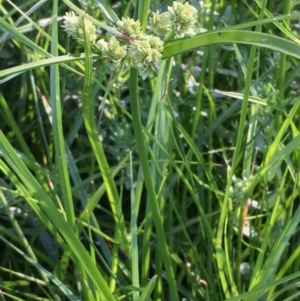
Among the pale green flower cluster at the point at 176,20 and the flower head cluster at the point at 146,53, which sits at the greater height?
the pale green flower cluster at the point at 176,20

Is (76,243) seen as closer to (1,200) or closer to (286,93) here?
(1,200)

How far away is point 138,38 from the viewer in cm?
52

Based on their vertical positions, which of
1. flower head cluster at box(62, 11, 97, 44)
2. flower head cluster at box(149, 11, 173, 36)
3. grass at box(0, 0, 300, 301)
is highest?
flower head cluster at box(149, 11, 173, 36)

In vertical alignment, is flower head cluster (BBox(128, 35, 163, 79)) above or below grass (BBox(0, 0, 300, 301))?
above

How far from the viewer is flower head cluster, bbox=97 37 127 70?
51 centimetres

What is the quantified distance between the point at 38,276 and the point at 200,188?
30 centimetres

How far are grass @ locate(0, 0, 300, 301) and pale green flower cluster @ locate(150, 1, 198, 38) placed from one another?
12 mm

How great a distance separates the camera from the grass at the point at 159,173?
1.97 ft

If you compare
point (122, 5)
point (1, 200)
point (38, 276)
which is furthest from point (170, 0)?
point (38, 276)

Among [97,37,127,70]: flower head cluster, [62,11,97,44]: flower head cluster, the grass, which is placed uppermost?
[62,11,97,44]: flower head cluster

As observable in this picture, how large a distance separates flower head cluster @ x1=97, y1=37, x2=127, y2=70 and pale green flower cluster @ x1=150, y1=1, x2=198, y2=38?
5 cm

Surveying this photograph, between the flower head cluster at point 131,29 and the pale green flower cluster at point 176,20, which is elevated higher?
the pale green flower cluster at point 176,20

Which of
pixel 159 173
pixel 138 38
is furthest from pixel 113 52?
pixel 159 173

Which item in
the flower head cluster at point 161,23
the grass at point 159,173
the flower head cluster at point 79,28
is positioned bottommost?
the grass at point 159,173
